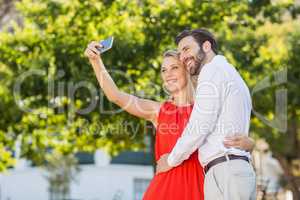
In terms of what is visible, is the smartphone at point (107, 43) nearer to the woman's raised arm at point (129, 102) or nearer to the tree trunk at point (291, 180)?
the woman's raised arm at point (129, 102)

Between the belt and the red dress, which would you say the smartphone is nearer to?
the red dress

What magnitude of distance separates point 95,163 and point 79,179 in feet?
4.94

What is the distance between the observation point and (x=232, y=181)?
3410mm

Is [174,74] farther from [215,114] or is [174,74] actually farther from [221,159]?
[221,159]

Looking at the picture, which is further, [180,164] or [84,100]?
[84,100]

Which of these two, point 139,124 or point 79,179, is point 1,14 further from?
point 79,179

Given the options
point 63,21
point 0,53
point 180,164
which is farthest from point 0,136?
point 180,164

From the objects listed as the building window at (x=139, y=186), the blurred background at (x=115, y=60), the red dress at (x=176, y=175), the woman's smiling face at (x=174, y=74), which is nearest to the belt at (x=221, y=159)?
the red dress at (x=176, y=175)

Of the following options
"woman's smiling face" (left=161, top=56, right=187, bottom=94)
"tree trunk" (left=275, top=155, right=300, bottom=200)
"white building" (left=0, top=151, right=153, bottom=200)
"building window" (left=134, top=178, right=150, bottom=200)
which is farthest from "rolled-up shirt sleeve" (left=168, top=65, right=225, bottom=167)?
"building window" (left=134, top=178, right=150, bottom=200)

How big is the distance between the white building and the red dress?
74.7 feet

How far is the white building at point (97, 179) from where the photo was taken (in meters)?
26.8

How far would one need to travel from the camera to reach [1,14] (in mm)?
15742

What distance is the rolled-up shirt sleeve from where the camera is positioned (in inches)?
137

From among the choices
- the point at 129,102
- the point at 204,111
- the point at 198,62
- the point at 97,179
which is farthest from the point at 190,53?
the point at 97,179
